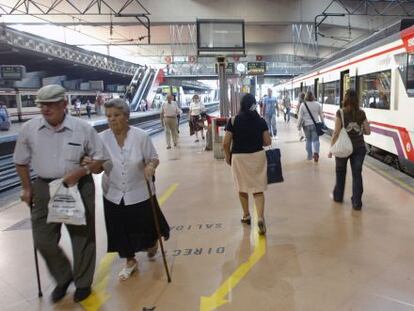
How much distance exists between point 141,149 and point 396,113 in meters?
5.86

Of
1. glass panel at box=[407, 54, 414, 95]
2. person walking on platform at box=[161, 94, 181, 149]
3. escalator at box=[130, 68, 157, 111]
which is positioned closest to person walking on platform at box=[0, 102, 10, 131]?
person walking on platform at box=[161, 94, 181, 149]

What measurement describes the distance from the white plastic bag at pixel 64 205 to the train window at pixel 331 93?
1127 centimetres

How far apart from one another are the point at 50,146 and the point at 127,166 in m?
0.65

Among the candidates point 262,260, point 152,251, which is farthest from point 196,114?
point 262,260

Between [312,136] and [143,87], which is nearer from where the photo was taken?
[312,136]

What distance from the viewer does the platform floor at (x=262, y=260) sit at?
10.9 ft

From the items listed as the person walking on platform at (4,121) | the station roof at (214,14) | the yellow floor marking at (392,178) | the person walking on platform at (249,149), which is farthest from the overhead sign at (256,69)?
the person walking on platform at (249,149)

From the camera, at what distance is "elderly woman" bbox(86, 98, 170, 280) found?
351cm

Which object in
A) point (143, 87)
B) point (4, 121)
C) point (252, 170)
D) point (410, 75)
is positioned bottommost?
point (252, 170)

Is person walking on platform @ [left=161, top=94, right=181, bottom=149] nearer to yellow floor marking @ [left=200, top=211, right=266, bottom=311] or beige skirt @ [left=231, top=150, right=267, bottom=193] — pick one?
beige skirt @ [left=231, top=150, right=267, bottom=193]

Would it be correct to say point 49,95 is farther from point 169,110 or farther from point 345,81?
point 345,81

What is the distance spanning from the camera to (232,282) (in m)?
3.60

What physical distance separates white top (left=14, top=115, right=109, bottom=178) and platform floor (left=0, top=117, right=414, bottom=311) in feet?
3.66

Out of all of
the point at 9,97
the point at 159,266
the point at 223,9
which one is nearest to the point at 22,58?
the point at 9,97
